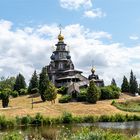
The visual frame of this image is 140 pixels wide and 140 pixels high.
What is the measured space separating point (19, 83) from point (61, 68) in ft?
42.5

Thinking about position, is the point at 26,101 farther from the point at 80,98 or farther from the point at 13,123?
the point at 13,123

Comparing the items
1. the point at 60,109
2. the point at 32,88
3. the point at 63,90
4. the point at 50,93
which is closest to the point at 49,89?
the point at 50,93

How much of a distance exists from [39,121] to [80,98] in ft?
97.0

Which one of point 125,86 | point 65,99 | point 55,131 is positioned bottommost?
point 55,131

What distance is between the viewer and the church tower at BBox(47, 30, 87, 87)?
124 metres

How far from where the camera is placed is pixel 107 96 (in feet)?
349

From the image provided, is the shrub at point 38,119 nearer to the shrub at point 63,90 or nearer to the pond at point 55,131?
the pond at point 55,131

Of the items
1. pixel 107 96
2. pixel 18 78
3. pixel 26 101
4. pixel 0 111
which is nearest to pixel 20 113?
pixel 0 111

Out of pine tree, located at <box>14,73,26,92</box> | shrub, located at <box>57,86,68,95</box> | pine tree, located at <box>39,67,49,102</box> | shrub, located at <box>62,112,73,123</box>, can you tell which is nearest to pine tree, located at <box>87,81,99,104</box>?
pine tree, located at <box>39,67,49,102</box>

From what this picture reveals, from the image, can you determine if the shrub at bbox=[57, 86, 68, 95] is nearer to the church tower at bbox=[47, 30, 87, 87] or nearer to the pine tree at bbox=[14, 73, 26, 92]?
the church tower at bbox=[47, 30, 87, 87]

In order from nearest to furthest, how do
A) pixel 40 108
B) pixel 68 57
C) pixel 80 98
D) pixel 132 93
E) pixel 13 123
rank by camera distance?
1. pixel 13 123
2. pixel 40 108
3. pixel 80 98
4. pixel 132 93
5. pixel 68 57

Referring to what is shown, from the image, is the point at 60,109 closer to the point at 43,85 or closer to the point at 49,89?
the point at 49,89

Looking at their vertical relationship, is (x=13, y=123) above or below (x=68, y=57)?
below

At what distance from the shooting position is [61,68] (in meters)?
129
